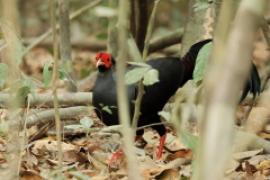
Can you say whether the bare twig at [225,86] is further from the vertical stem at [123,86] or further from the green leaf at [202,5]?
the green leaf at [202,5]

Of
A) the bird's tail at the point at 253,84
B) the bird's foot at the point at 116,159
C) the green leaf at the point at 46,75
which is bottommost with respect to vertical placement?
the bird's foot at the point at 116,159

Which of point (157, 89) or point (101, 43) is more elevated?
point (101, 43)

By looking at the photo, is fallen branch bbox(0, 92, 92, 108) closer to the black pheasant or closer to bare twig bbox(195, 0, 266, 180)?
the black pheasant

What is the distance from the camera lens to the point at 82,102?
498 centimetres

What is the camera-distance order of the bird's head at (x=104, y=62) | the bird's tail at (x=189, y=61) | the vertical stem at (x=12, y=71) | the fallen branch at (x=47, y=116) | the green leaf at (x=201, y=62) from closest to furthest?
the vertical stem at (x=12, y=71) → the green leaf at (x=201, y=62) → the fallen branch at (x=47, y=116) → the bird's tail at (x=189, y=61) → the bird's head at (x=104, y=62)

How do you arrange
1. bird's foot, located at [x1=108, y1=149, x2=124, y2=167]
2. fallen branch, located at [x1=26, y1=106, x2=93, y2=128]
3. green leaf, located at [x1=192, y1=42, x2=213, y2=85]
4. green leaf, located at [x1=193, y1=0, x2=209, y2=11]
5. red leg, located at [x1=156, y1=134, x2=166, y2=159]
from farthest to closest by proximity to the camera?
1. fallen branch, located at [x1=26, y1=106, x2=93, y2=128]
2. red leg, located at [x1=156, y1=134, x2=166, y2=159]
3. bird's foot, located at [x1=108, y1=149, x2=124, y2=167]
4. green leaf, located at [x1=193, y1=0, x2=209, y2=11]
5. green leaf, located at [x1=192, y1=42, x2=213, y2=85]

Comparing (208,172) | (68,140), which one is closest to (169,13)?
(68,140)

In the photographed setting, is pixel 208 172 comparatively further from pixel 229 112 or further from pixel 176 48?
pixel 176 48

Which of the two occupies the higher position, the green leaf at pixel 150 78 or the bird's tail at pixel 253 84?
the green leaf at pixel 150 78

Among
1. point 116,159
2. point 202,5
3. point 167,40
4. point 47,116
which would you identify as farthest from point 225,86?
point 167,40

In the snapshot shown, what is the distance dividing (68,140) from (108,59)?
34.6 inches

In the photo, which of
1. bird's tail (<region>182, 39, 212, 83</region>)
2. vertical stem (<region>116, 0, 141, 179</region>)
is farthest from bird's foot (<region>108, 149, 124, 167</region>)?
vertical stem (<region>116, 0, 141, 179</region>)

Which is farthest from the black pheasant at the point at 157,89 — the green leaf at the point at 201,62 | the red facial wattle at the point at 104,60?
the green leaf at the point at 201,62

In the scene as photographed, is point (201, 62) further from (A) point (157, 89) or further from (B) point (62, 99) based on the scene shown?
(B) point (62, 99)
